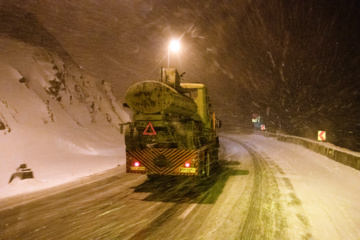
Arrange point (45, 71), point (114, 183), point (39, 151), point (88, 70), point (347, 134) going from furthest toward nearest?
point (347, 134) < point (88, 70) < point (45, 71) < point (39, 151) < point (114, 183)

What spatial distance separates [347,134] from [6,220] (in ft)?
346

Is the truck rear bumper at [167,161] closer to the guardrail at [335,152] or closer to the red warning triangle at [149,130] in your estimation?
the red warning triangle at [149,130]

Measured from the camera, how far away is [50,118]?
19.9 metres

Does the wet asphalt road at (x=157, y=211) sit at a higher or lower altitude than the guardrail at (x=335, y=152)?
lower

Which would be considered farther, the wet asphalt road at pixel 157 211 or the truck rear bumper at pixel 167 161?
the truck rear bumper at pixel 167 161

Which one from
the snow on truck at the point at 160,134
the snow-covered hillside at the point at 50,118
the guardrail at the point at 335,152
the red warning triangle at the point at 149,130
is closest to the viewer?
the snow on truck at the point at 160,134

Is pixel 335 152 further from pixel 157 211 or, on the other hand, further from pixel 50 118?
pixel 50 118

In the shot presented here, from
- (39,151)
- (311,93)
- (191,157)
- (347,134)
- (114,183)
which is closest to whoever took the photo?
(191,157)

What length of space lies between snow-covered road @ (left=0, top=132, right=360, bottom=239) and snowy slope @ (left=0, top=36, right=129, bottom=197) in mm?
2561

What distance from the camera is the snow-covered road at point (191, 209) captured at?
17.4ft

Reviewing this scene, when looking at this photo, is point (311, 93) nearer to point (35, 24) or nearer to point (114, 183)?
point (35, 24)

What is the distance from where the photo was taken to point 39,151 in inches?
607

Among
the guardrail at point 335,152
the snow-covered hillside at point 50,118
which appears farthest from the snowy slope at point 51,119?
the guardrail at point 335,152

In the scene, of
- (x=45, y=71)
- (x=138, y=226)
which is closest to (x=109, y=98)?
(x=45, y=71)
